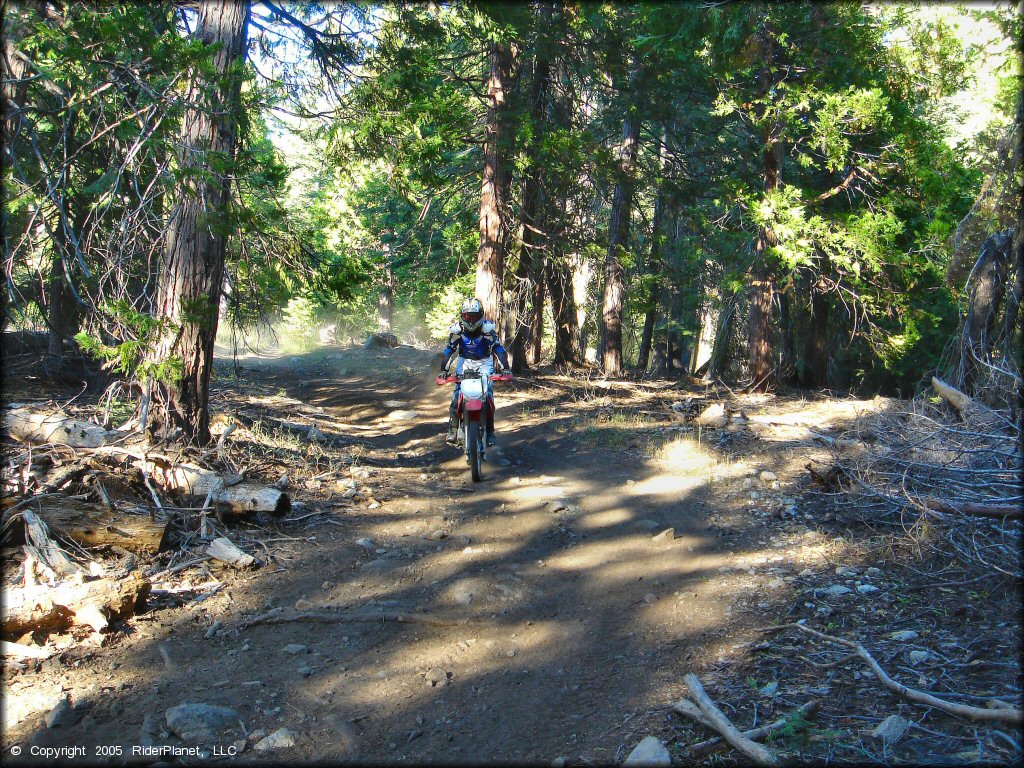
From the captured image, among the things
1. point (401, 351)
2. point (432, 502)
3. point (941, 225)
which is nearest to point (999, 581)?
point (432, 502)

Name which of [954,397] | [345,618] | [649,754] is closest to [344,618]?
[345,618]

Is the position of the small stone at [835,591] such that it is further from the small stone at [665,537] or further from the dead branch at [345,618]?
the dead branch at [345,618]

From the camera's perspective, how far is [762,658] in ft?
14.4

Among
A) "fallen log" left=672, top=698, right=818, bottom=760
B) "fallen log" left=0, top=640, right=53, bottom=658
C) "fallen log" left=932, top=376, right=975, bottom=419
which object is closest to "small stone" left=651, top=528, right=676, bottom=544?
"fallen log" left=672, top=698, right=818, bottom=760

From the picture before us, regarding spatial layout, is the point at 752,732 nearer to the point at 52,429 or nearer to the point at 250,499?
the point at 250,499

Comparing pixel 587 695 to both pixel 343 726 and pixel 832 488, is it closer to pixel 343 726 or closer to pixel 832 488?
pixel 343 726

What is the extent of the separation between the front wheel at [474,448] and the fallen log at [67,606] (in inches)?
188

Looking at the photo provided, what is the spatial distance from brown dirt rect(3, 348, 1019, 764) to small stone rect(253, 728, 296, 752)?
57mm

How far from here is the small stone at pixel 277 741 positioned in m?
3.75

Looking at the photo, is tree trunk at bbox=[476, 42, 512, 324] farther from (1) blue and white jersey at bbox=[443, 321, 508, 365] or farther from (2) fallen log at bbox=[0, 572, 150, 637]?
(2) fallen log at bbox=[0, 572, 150, 637]

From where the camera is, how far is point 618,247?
1582 centimetres

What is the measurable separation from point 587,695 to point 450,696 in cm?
90

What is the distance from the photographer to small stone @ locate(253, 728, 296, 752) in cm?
375

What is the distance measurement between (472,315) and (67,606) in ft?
20.2
